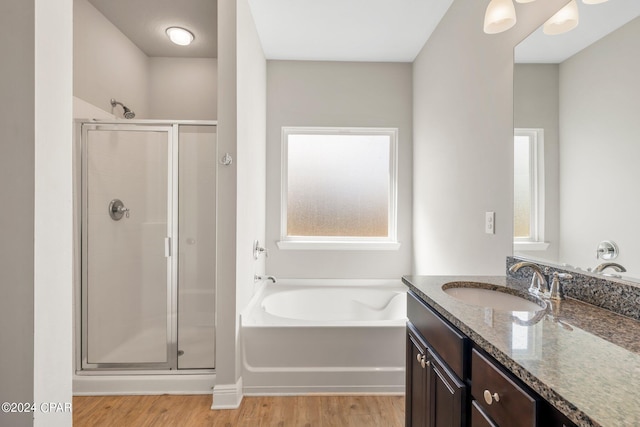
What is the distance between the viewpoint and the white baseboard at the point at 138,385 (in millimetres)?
1993

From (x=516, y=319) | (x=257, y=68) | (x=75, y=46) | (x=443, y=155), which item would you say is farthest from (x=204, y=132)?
(x=516, y=319)

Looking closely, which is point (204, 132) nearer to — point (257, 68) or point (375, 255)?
point (257, 68)

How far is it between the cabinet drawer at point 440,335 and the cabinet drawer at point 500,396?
2.1 inches

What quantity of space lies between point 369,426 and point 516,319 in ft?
4.04

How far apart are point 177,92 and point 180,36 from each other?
51 cm

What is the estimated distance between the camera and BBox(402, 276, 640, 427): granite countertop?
1.63 ft

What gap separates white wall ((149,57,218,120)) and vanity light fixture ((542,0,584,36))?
2477 mm

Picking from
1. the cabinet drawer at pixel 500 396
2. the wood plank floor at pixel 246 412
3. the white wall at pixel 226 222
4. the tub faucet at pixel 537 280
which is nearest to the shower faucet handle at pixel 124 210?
the white wall at pixel 226 222

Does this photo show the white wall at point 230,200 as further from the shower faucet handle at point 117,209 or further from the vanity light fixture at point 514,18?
the vanity light fixture at point 514,18

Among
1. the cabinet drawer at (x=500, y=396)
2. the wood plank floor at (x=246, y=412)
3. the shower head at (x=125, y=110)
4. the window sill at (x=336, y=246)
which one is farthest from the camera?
the window sill at (x=336, y=246)

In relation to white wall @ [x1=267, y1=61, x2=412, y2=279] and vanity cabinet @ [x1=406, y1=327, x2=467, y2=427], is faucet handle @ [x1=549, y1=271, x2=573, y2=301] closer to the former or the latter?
vanity cabinet @ [x1=406, y1=327, x2=467, y2=427]

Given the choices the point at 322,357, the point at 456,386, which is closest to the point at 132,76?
the point at 322,357

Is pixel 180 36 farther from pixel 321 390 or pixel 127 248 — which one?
pixel 321 390
